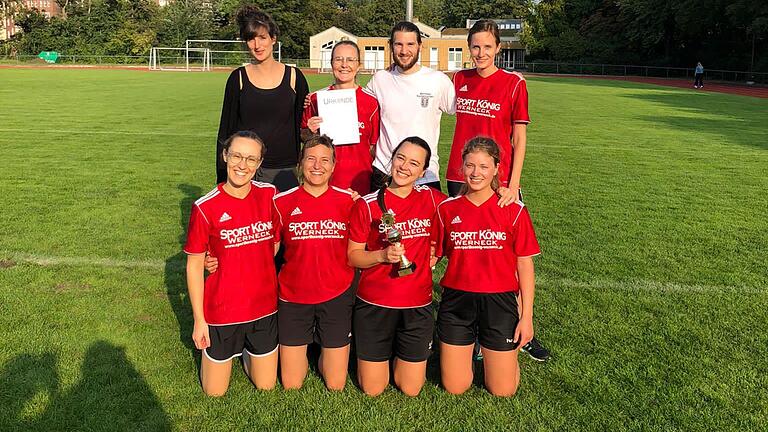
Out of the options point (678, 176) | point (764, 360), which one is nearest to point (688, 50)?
point (678, 176)

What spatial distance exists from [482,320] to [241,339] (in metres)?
1.35

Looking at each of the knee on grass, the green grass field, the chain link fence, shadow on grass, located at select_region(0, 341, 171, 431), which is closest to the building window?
the chain link fence

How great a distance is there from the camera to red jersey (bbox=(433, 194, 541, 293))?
10.6 feet

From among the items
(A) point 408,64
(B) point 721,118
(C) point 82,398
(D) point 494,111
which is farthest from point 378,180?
(B) point 721,118

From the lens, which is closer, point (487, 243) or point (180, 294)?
point (487, 243)

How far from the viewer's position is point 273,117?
12.9 ft

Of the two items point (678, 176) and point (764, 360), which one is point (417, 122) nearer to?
point (764, 360)

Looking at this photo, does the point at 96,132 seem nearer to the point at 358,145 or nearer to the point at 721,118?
the point at 358,145

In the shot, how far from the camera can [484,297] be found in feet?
10.6

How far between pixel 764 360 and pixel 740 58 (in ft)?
161

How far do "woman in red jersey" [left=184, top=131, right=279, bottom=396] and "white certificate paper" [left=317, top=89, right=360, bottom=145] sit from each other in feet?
2.04

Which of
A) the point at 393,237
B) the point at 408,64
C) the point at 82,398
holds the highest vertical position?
the point at 408,64

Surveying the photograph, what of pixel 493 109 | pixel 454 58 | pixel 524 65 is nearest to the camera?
pixel 493 109

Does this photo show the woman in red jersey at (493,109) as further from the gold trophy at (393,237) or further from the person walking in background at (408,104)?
the gold trophy at (393,237)
